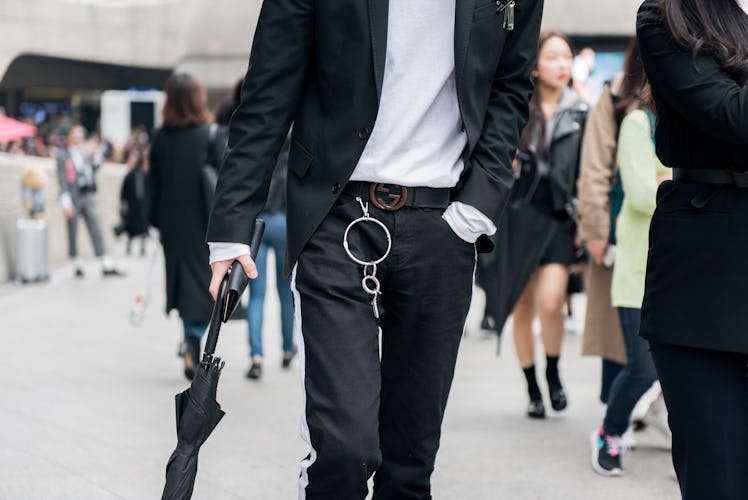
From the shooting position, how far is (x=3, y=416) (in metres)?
6.60

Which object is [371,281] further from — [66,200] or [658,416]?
[66,200]

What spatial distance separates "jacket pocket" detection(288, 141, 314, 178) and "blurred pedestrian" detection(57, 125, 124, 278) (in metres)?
12.4

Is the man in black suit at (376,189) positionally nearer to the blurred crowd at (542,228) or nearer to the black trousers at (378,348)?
the black trousers at (378,348)

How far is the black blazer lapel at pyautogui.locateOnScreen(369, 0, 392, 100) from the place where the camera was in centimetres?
321

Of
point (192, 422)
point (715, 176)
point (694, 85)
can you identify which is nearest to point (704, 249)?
point (715, 176)

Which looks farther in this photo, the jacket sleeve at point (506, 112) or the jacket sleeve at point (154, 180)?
the jacket sleeve at point (154, 180)

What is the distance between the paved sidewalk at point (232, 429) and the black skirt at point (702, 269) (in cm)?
218

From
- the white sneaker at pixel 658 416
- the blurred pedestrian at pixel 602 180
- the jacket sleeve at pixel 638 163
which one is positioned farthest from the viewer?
the white sneaker at pixel 658 416

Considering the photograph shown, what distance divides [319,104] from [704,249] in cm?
105

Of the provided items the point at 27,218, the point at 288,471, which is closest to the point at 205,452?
the point at 288,471

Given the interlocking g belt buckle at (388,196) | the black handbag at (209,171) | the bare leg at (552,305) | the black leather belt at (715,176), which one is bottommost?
the bare leg at (552,305)

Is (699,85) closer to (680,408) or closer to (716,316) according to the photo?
(716,316)

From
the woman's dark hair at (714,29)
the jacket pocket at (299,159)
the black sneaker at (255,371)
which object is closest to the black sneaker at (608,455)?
the jacket pocket at (299,159)

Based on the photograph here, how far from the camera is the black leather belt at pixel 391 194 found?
10.7 ft
